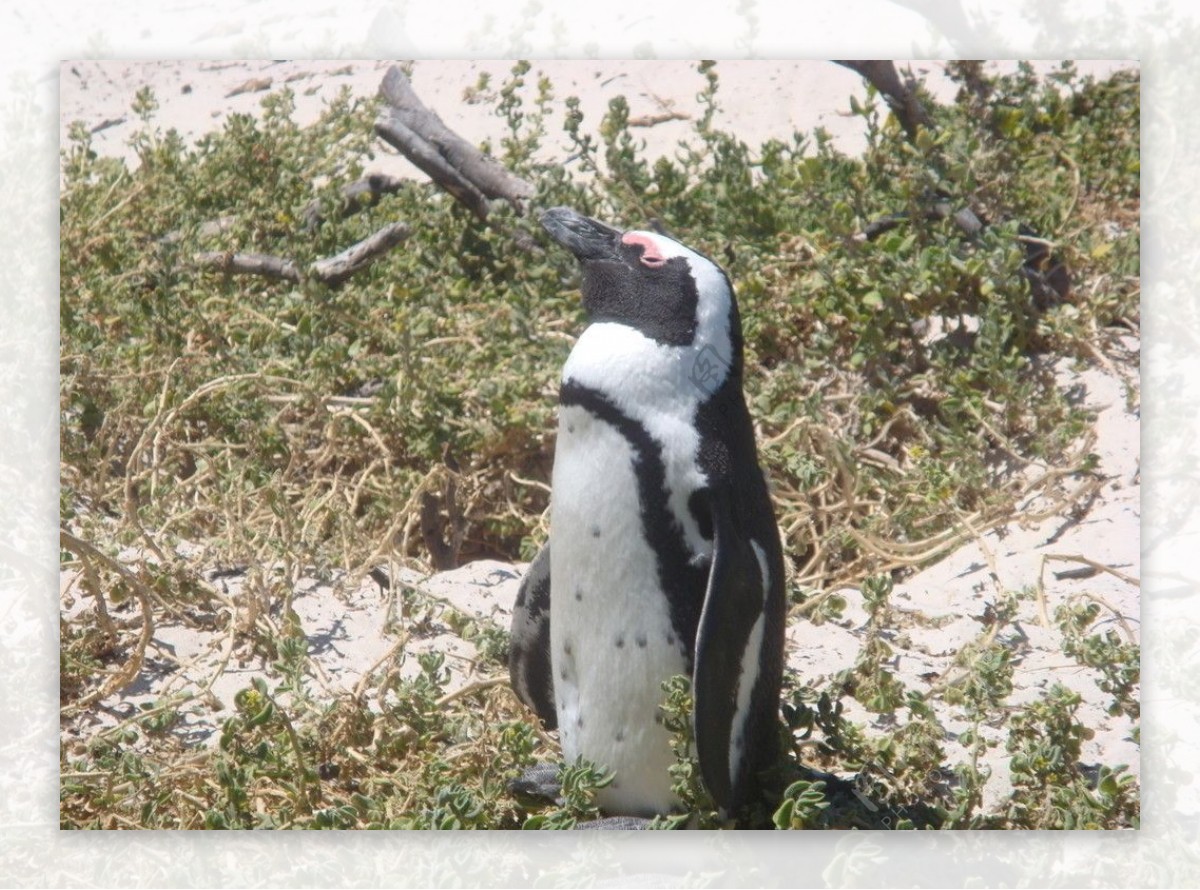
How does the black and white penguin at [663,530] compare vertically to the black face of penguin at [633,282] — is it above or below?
below

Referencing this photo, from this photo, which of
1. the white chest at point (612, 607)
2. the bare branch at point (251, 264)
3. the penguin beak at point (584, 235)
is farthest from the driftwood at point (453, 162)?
the white chest at point (612, 607)

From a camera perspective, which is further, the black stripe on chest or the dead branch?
the dead branch

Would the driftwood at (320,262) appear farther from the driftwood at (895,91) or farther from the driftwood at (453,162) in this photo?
the driftwood at (895,91)

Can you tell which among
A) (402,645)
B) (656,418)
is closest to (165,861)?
(402,645)

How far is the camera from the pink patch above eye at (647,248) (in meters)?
2.23

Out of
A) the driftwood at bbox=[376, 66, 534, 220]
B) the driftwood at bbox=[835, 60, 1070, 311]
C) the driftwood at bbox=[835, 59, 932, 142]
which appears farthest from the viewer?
the driftwood at bbox=[376, 66, 534, 220]

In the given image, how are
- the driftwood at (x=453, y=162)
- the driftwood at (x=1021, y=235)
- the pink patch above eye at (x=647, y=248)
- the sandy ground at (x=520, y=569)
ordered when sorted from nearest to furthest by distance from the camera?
the pink patch above eye at (x=647, y=248), the sandy ground at (x=520, y=569), the driftwood at (x=1021, y=235), the driftwood at (x=453, y=162)

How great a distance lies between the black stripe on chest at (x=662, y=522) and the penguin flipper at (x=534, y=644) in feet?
0.89

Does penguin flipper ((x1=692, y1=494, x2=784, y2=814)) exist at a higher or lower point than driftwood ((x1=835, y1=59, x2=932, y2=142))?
lower

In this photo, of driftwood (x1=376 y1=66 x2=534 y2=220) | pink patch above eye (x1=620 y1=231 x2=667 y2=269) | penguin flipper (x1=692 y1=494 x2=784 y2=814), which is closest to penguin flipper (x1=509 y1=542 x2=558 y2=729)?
penguin flipper (x1=692 y1=494 x2=784 y2=814)

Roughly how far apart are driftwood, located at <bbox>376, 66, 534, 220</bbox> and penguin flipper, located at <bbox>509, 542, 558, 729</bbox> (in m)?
1.26

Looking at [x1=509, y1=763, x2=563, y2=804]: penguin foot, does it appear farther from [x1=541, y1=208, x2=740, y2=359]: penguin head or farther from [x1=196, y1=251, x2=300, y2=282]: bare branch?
[x1=196, y1=251, x2=300, y2=282]: bare branch

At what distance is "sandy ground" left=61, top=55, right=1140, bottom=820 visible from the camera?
2.67m

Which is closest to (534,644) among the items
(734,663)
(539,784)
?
(539,784)
